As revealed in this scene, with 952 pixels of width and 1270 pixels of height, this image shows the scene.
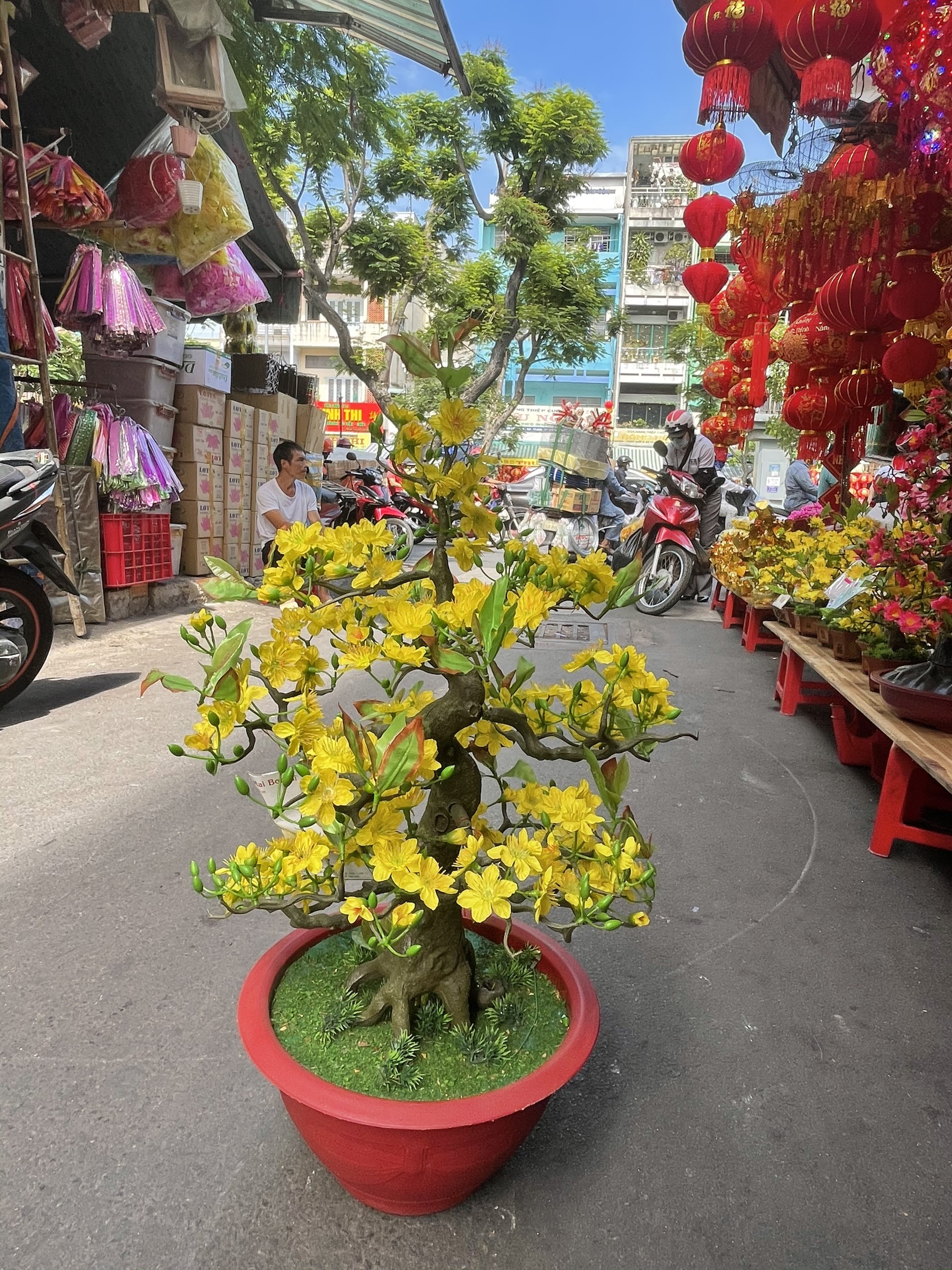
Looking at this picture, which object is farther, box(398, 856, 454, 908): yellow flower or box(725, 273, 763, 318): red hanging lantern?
box(725, 273, 763, 318): red hanging lantern

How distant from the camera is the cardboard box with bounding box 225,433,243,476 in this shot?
709 cm

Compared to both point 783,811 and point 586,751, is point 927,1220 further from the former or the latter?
point 783,811

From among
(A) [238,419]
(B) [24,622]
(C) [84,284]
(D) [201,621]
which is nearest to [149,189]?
(C) [84,284]

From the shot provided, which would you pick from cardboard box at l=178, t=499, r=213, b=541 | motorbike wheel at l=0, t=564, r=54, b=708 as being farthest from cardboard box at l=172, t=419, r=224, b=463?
motorbike wheel at l=0, t=564, r=54, b=708

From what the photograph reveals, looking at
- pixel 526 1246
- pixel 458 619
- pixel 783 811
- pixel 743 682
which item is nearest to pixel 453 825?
pixel 458 619

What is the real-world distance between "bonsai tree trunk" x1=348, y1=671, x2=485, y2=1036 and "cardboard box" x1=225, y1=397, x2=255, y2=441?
6.48 metres

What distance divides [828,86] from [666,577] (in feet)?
13.6

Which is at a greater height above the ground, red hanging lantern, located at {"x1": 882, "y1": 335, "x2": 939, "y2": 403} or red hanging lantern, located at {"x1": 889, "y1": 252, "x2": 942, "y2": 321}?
red hanging lantern, located at {"x1": 889, "y1": 252, "x2": 942, "y2": 321}

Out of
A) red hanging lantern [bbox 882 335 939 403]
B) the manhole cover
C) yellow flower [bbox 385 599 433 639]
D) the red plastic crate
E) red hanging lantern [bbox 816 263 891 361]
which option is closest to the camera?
yellow flower [bbox 385 599 433 639]

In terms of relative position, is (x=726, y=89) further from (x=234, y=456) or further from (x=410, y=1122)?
(x=234, y=456)

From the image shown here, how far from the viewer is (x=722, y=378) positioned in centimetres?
612

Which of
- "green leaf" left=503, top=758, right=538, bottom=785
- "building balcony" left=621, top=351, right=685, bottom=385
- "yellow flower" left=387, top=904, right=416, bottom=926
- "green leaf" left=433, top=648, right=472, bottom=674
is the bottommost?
"yellow flower" left=387, top=904, right=416, bottom=926

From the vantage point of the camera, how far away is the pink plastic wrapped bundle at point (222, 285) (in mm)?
6238

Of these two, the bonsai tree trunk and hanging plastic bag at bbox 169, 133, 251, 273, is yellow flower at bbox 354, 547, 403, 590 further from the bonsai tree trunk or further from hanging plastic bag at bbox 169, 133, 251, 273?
hanging plastic bag at bbox 169, 133, 251, 273
